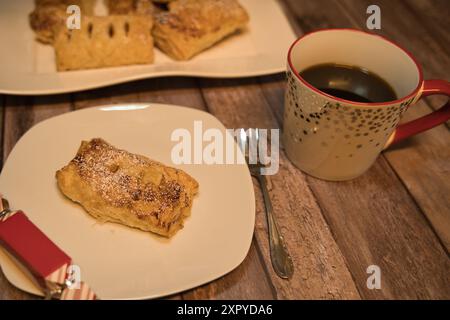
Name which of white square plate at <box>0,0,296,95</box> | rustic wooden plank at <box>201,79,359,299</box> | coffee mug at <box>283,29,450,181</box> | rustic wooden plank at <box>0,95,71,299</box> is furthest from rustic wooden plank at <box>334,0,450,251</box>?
rustic wooden plank at <box>0,95,71,299</box>

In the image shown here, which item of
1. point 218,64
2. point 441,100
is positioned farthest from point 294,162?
point 441,100

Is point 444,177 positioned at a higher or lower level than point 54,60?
lower

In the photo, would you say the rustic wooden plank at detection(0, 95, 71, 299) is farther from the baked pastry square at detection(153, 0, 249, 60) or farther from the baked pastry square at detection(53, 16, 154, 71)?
the baked pastry square at detection(153, 0, 249, 60)

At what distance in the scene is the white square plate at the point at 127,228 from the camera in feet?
2.30

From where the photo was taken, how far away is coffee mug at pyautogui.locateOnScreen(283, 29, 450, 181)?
2.56 ft

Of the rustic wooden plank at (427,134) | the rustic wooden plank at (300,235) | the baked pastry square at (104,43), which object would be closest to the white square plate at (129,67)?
the baked pastry square at (104,43)

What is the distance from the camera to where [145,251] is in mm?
738

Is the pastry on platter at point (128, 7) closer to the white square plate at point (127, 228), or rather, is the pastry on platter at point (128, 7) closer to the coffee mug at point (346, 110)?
the white square plate at point (127, 228)

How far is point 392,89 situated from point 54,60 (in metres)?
0.80

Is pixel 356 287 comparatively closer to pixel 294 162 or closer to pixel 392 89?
pixel 294 162

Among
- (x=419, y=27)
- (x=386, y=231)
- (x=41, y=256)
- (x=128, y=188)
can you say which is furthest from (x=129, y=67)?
(x=419, y=27)

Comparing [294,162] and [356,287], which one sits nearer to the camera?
[356,287]

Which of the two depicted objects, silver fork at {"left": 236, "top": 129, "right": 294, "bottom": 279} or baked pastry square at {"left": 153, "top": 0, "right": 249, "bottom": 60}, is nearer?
silver fork at {"left": 236, "top": 129, "right": 294, "bottom": 279}
